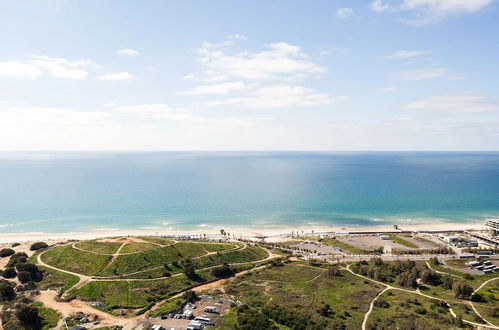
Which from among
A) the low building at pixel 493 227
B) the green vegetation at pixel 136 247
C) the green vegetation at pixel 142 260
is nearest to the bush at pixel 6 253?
the green vegetation at pixel 136 247

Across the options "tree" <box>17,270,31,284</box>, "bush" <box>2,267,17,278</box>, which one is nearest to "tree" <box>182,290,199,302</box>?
"tree" <box>17,270,31,284</box>

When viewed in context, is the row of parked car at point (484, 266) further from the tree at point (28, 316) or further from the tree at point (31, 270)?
the tree at point (31, 270)

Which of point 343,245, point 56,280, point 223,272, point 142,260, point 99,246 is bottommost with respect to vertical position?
point 343,245

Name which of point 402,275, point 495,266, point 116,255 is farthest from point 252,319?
point 495,266

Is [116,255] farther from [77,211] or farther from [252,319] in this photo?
[77,211]

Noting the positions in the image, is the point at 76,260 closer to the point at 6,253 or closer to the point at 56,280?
the point at 56,280

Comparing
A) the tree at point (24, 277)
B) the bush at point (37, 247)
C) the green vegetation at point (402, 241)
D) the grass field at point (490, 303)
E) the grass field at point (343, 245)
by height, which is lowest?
the grass field at point (343, 245)

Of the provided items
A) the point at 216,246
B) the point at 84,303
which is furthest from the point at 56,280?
the point at 216,246
